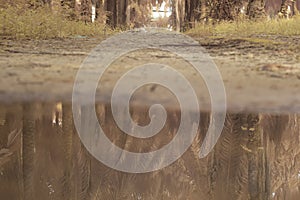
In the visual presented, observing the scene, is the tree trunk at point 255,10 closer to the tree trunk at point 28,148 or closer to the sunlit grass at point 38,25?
the sunlit grass at point 38,25

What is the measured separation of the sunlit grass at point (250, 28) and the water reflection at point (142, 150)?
1.69m

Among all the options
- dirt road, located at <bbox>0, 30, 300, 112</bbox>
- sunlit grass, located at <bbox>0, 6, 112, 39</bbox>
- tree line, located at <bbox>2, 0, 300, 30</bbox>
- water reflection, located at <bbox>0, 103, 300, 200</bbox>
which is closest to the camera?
water reflection, located at <bbox>0, 103, 300, 200</bbox>

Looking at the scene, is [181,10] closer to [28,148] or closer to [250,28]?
[250,28]

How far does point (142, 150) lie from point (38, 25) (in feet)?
6.72

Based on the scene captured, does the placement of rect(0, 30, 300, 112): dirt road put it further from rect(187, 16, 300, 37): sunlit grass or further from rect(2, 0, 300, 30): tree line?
rect(2, 0, 300, 30): tree line

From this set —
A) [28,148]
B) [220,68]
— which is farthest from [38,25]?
[28,148]

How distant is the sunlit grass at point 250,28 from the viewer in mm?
3020

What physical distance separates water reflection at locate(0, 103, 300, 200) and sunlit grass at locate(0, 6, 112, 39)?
1617mm

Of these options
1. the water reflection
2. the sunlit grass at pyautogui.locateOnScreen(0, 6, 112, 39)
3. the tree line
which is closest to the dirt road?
the water reflection

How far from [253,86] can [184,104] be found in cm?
34

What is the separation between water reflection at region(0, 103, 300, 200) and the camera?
3.71 ft

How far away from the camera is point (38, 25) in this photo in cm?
314

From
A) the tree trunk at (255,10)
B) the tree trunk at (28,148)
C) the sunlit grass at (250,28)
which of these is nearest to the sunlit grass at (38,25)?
the sunlit grass at (250,28)

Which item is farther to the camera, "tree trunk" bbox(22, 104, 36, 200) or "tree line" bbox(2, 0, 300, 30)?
"tree line" bbox(2, 0, 300, 30)
